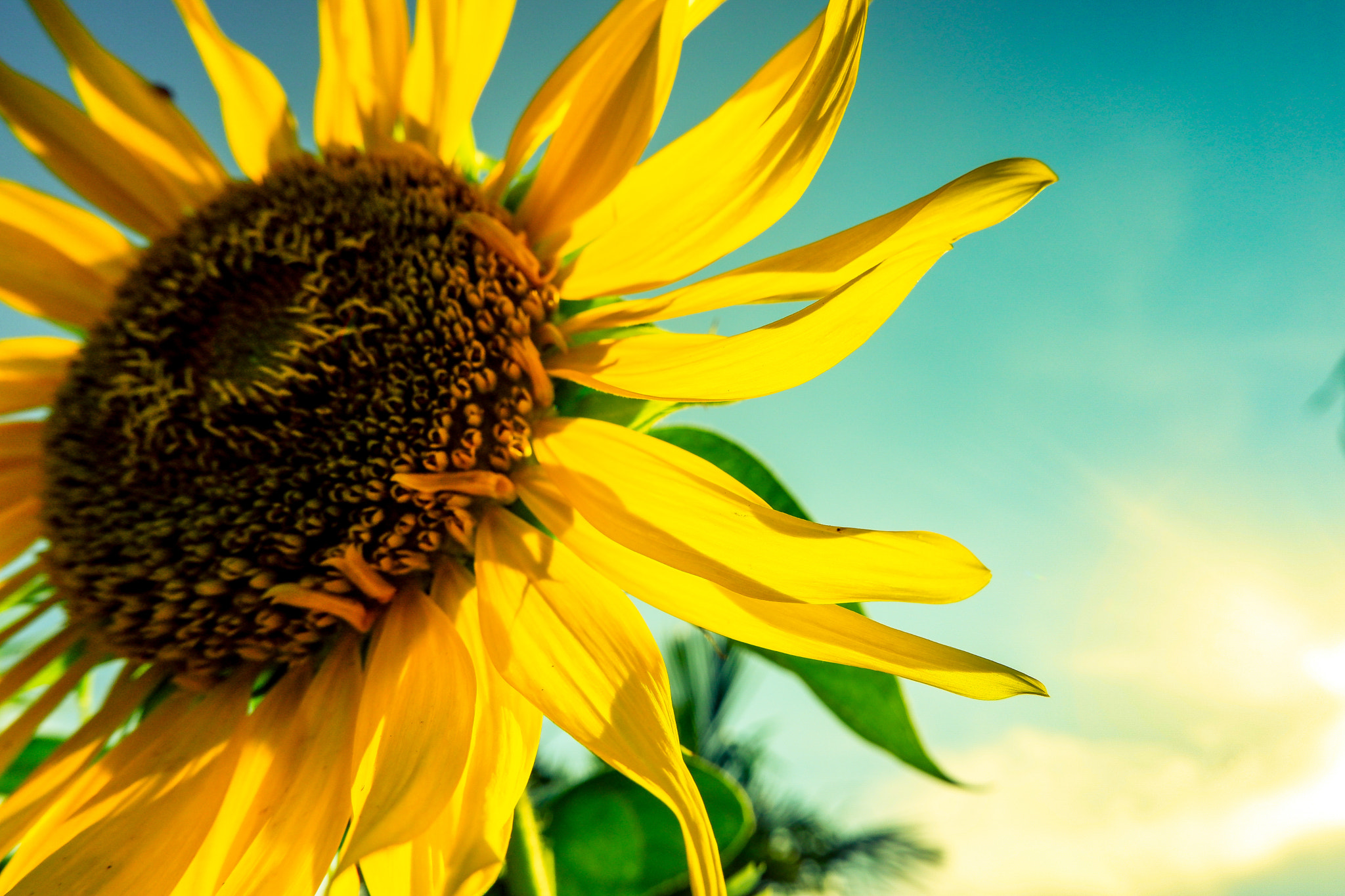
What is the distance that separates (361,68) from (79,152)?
1.30 feet

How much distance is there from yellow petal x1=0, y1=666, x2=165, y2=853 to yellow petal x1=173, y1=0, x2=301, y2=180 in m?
0.59

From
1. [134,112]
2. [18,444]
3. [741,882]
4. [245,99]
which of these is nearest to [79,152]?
[134,112]

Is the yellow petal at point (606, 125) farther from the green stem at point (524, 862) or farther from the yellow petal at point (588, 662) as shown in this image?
the green stem at point (524, 862)

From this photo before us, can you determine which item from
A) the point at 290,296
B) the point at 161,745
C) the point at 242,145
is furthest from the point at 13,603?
the point at 242,145

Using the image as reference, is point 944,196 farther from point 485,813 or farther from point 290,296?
point 290,296

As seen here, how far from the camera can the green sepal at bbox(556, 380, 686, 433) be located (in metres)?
0.69

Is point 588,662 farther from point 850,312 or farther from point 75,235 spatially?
point 75,235

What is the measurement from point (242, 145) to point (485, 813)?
0.89 m

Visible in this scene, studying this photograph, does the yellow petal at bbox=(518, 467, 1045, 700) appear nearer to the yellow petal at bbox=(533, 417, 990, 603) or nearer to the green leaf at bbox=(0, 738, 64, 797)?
the yellow petal at bbox=(533, 417, 990, 603)

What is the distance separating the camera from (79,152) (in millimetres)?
1057

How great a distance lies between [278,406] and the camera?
76cm

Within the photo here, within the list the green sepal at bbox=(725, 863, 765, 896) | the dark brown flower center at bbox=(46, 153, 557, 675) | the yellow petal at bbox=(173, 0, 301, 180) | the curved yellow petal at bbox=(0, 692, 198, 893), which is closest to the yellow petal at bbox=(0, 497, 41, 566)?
the dark brown flower center at bbox=(46, 153, 557, 675)

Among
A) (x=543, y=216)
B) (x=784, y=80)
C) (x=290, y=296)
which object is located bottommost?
(x=290, y=296)

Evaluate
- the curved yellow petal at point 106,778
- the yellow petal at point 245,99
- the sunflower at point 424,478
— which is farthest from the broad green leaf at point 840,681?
the yellow petal at point 245,99
